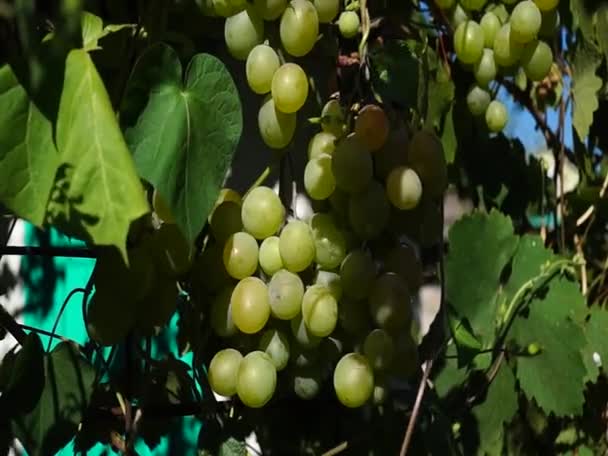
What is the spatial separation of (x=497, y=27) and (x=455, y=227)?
0.70 ft

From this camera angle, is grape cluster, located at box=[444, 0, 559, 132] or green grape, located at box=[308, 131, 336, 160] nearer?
green grape, located at box=[308, 131, 336, 160]

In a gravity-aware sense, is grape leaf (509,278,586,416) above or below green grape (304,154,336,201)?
below

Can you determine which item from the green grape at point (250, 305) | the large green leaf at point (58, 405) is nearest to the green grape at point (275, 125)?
the green grape at point (250, 305)

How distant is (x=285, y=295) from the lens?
78 cm

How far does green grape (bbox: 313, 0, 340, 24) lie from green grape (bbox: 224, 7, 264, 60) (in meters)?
0.05

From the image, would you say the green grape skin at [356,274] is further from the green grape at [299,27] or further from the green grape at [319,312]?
the green grape at [299,27]

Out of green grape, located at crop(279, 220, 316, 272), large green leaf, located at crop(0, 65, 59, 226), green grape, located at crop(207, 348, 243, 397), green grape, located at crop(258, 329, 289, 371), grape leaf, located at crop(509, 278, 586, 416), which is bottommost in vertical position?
grape leaf, located at crop(509, 278, 586, 416)

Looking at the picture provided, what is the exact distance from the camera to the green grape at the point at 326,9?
2.68 feet

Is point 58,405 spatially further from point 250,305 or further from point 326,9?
point 326,9

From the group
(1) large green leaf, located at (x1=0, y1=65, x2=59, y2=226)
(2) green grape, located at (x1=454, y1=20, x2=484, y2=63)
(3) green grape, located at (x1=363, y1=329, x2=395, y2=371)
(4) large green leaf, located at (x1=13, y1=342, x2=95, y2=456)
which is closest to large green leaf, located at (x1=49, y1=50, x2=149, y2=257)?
(1) large green leaf, located at (x1=0, y1=65, x2=59, y2=226)

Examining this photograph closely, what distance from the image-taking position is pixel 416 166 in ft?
2.69

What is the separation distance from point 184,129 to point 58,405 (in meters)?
0.23

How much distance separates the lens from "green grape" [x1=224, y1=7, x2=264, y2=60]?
801 millimetres

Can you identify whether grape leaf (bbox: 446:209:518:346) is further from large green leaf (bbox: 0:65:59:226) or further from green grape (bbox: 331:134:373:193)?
large green leaf (bbox: 0:65:59:226)
